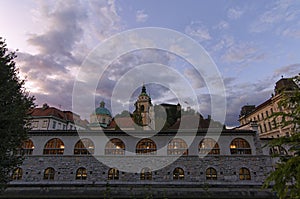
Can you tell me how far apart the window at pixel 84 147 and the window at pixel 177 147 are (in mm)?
10278

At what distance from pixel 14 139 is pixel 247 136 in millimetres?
25208

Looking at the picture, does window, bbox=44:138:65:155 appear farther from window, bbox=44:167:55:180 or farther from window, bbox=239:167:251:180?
window, bbox=239:167:251:180

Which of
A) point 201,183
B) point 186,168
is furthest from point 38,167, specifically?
point 201,183

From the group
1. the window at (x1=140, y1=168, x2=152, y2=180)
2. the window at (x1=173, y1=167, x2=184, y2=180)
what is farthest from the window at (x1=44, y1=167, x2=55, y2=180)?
the window at (x1=173, y1=167, x2=184, y2=180)

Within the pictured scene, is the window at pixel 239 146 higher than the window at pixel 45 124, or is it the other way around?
the window at pixel 45 124

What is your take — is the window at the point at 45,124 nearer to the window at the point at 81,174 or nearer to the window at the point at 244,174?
the window at the point at 81,174

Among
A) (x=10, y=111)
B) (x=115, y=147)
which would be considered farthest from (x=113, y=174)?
(x=10, y=111)

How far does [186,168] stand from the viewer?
23672 mm

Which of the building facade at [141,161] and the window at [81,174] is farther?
the window at [81,174]

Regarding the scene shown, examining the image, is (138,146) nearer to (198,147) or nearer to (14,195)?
(198,147)

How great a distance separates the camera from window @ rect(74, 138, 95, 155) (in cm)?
2466

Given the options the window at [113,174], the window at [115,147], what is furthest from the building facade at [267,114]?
the window at [113,174]

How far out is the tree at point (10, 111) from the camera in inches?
400

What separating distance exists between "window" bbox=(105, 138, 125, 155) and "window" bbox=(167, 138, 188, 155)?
20.4 ft
